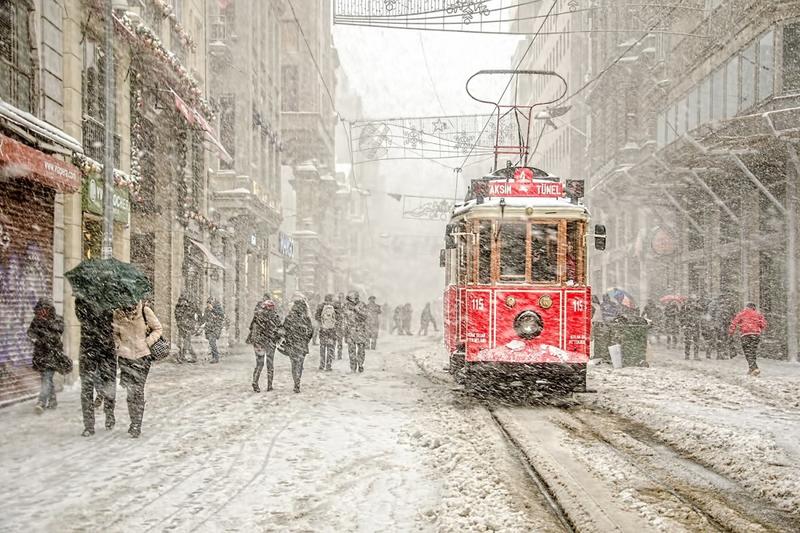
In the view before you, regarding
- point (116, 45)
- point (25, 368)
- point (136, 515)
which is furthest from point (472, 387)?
point (116, 45)

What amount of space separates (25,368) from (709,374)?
13.3 m

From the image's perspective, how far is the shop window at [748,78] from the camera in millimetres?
23328

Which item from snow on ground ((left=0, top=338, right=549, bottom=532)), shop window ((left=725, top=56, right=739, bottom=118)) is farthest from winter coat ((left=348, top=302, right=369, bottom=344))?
shop window ((left=725, top=56, right=739, bottom=118))

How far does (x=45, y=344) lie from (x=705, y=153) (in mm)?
18673

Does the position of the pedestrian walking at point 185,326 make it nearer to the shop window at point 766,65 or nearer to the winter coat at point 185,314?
the winter coat at point 185,314

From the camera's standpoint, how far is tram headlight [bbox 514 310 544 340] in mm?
12305

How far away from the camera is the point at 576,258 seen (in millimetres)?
12547

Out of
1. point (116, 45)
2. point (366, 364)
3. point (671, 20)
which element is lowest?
point (366, 364)

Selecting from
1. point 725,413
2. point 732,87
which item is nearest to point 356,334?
point 725,413

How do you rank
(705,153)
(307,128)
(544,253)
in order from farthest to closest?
(307,128) < (705,153) < (544,253)

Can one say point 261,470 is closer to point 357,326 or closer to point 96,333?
point 96,333

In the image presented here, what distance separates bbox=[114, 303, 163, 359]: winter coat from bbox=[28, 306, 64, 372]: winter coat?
2.12 meters

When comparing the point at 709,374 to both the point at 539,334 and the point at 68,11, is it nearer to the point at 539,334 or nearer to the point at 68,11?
the point at 539,334

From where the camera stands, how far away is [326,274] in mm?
54594
